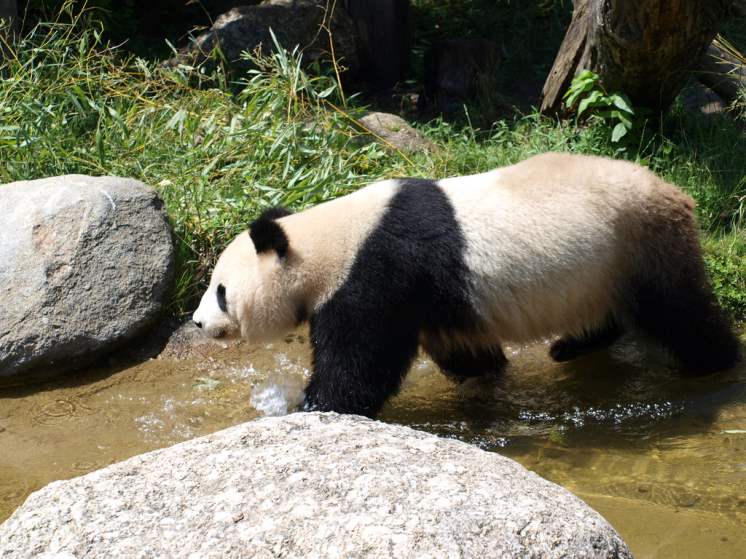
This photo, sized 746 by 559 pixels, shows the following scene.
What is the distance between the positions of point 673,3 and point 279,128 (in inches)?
109

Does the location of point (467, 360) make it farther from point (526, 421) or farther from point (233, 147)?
point (233, 147)

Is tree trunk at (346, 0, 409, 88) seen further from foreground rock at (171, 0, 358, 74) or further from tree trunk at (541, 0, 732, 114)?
tree trunk at (541, 0, 732, 114)

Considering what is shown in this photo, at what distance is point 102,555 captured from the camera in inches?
89.0

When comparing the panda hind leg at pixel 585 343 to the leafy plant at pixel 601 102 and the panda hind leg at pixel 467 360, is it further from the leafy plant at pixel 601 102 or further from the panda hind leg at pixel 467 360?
the leafy plant at pixel 601 102

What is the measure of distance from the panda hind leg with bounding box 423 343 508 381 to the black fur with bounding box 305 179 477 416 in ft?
1.24

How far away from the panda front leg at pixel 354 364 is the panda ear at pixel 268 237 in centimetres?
37

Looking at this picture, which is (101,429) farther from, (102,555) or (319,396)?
(102,555)

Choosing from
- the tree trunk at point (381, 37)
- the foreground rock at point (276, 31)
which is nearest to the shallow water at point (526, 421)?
the foreground rock at point (276, 31)

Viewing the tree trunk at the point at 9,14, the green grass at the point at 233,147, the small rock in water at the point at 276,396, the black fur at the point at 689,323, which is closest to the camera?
the black fur at the point at 689,323

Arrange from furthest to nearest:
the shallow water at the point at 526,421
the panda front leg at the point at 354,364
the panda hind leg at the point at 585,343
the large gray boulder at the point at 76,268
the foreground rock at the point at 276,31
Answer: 1. the foreground rock at the point at 276,31
2. the large gray boulder at the point at 76,268
3. the panda hind leg at the point at 585,343
4. the panda front leg at the point at 354,364
5. the shallow water at the point at 526,421

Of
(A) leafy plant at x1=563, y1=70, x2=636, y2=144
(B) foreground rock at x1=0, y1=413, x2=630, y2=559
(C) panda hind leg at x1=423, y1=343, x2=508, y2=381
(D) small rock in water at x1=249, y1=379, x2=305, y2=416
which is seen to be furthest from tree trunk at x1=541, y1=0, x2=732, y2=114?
(B) foreground rock at x1=0, y1=413, x2=630, y2=559

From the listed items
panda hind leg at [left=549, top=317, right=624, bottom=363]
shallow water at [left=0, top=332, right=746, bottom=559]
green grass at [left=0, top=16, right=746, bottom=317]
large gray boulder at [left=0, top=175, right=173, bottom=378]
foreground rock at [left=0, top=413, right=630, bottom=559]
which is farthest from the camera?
green grass at [left=0, top=16, right=746, bottom=317]

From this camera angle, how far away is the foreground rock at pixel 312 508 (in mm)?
2264

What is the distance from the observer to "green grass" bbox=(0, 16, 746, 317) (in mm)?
5832
